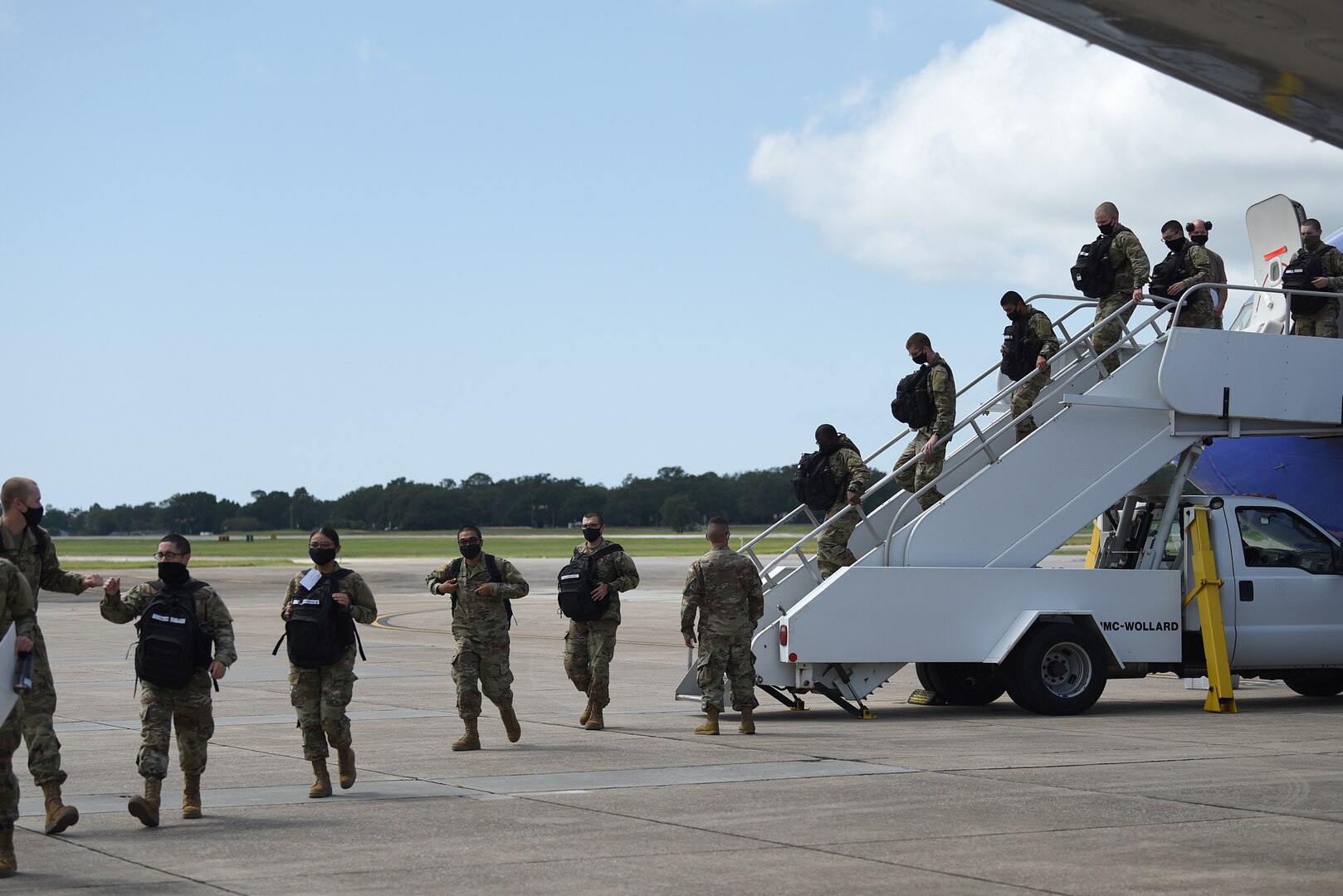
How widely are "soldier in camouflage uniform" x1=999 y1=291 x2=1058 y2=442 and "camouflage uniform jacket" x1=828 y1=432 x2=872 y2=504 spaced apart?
1.67 meters

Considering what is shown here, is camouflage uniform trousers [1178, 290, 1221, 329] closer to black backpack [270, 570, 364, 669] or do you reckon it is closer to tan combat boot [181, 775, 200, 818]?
black backpack [270, 570, 364, 669]

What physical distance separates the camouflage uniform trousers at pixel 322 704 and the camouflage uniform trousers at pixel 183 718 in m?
0.71

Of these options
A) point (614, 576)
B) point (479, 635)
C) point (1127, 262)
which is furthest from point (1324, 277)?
point (479, 635)

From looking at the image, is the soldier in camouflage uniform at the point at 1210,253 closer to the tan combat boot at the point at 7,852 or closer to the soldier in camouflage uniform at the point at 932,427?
the soldier in camouflage uniform at the point at 932,427

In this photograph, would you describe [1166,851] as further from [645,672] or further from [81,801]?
[645,672]

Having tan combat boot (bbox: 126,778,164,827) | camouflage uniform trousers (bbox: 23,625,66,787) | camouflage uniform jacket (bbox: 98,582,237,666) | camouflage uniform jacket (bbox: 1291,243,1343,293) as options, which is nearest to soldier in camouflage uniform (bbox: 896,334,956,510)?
camouflage uniform jacket (bbox: 1291,243,1343,293)

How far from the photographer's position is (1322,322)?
47.8 ft

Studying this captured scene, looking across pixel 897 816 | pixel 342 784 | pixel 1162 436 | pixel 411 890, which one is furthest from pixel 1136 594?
pixel 411 890

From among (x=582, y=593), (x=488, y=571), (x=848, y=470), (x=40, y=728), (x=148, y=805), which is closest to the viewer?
(x=40, y=728)

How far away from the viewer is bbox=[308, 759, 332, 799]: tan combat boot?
362 inches

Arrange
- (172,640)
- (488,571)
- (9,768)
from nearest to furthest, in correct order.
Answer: (9,768)
(172,640)
(488,571)

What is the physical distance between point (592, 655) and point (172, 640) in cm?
506

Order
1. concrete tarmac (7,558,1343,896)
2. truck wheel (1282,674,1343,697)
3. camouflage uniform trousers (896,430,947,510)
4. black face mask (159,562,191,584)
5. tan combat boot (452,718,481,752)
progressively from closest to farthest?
1. concrete tarmac (7,558,1343,896)
2. black face mask (159,562,191,584)
3. tan combat boot (452,718,481,752)
4. camouflage uniform trousers (896,430,947,510)
5. truck wheel (1282,674,1343,697)

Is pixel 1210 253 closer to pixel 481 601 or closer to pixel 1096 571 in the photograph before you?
pixel 1096 571
